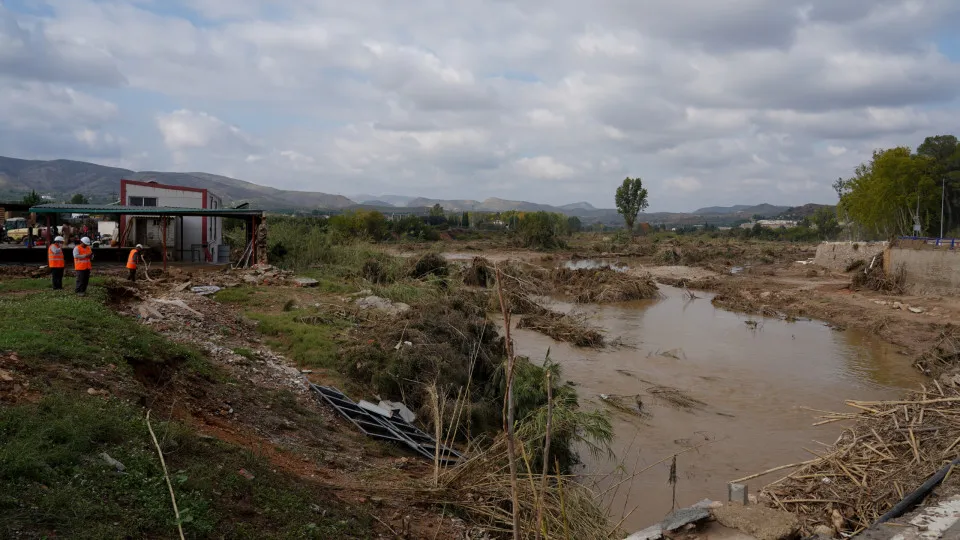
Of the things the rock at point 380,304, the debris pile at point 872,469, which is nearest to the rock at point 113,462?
→ the debris pile at point 872,469

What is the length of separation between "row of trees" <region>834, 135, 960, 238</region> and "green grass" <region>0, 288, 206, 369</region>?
1718 inches

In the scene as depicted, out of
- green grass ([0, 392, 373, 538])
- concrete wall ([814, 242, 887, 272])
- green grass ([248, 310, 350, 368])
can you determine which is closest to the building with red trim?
green grass ([248, 310, 350, 368])

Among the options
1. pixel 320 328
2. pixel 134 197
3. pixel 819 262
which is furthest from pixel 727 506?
pixel 819 262

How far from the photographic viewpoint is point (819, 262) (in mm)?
36875

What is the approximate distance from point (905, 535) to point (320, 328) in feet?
36.1

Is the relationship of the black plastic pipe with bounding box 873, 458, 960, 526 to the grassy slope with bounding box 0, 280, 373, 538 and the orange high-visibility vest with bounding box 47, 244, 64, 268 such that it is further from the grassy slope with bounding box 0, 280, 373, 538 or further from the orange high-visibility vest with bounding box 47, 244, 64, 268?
the orange high-visibility vest with bounding box 47, 244, 64, 268

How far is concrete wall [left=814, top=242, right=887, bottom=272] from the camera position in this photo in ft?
107

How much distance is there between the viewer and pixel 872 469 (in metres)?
6.55

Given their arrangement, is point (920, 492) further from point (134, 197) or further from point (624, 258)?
point (624, 258)

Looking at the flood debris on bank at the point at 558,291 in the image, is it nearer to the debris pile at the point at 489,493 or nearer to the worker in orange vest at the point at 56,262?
the worker in orange vest at the point at 56,262

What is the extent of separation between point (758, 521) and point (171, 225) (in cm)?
2440

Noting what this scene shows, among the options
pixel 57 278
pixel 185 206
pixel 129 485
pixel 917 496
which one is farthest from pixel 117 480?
pixel 185 206

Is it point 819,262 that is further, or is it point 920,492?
point 819,262

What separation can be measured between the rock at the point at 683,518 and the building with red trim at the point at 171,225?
22.9 meters
